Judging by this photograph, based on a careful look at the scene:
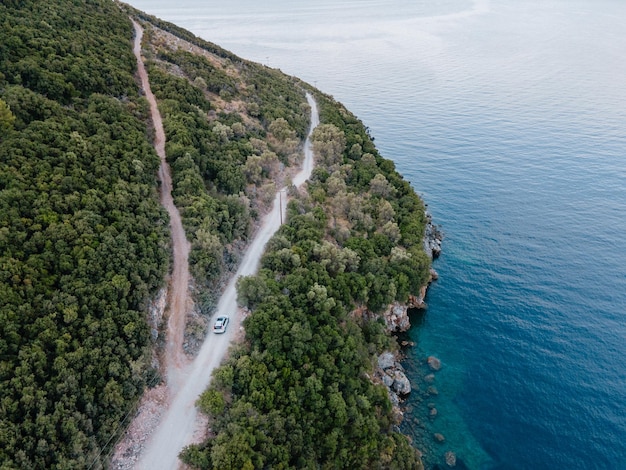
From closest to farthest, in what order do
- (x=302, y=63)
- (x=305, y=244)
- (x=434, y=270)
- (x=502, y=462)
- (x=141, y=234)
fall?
1. (x=502, y=462)
2. (x=141, y=234)
3. (x=305, y=244)
4. (x=434, y=270)
5. (x=302, y=63)

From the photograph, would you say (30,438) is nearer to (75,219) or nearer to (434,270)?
(75,219)

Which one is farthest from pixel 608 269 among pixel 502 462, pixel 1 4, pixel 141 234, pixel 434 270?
pixel 1 4

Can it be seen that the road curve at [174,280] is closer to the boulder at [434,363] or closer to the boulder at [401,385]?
the boulder at [401,385]

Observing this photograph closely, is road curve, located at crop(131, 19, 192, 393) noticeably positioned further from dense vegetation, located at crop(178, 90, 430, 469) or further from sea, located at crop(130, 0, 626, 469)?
sea, located at crop(130, 0, 626, 469)

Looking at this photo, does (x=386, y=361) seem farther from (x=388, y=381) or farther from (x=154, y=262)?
(x=154, y=262)

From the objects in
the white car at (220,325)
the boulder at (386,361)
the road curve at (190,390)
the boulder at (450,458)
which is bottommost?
the boulder at (450,458)

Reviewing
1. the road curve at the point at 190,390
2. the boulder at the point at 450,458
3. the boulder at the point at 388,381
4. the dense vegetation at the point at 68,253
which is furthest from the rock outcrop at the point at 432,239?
the dense vegetation at the point at 68,253
